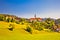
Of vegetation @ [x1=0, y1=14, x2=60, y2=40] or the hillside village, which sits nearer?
vegetation @ [x1=0, y1=14, x2=60, y2=40]

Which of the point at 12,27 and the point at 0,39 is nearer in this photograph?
the point at 0,39

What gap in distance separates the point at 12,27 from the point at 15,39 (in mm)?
8305

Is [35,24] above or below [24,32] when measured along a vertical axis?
above

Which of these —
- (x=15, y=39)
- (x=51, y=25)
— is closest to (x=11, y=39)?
(x=15, y=39)

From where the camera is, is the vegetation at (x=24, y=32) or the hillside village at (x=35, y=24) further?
the hillside village at (x=35, y=24)

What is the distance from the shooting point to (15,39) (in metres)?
24.0

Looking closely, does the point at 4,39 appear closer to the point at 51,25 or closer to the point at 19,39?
the point at 19,39

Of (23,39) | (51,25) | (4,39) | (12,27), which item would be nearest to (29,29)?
(12,27)

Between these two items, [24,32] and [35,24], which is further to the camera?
[35,24]

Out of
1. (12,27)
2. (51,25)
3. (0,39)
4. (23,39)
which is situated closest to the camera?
(0,39)

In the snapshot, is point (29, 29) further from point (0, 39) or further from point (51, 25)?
point (51, 25)

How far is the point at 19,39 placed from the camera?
24.4m

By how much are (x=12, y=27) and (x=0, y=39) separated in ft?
30.4

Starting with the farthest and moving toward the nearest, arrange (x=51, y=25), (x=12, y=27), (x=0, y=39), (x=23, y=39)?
(x=51, y=25)
(x=12, y=27)
(x=23, y=39)
(x=0, y=39)
